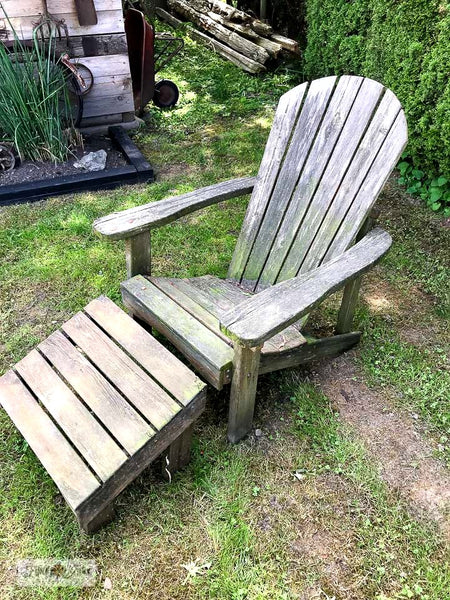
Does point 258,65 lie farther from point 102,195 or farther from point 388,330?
point 388,330

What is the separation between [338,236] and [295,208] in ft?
0.93

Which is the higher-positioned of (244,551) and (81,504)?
(81,504)

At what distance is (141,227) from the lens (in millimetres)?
1826

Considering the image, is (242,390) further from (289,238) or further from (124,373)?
(289,238)

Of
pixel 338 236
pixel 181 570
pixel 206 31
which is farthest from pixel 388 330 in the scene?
pixel 206 31

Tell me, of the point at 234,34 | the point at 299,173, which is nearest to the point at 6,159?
the point at 299,173

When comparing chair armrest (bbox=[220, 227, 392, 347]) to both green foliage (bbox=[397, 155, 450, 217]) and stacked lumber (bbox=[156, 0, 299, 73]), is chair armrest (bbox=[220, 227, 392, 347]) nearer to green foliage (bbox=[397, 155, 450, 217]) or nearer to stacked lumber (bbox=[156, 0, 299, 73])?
green foliage (bbox=[397, 155, 450, 217])

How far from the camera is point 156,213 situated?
75.1 inches

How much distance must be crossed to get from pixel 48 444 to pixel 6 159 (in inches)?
102

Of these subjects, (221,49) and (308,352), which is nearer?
(308,352)

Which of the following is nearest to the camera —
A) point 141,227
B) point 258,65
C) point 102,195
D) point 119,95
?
point 141,227

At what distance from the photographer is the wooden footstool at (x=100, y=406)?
1428 millimetres

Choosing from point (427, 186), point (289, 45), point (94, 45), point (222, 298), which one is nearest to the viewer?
point (222, 298)

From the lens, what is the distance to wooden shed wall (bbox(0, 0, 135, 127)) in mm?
3439
